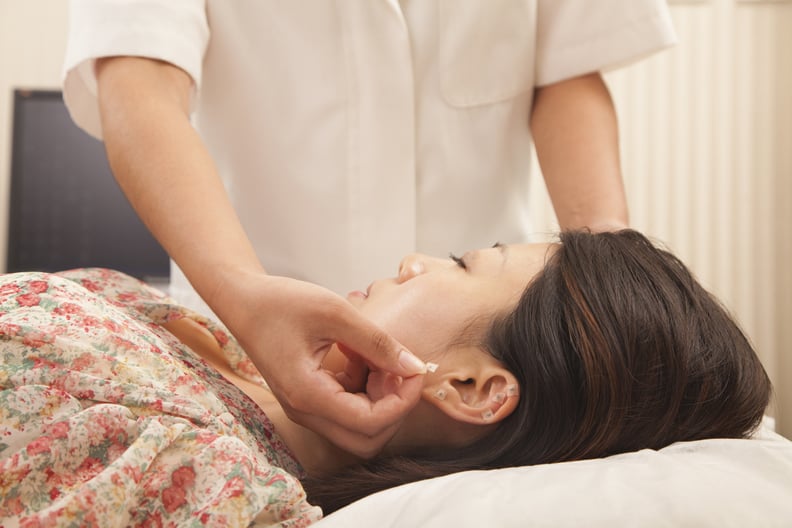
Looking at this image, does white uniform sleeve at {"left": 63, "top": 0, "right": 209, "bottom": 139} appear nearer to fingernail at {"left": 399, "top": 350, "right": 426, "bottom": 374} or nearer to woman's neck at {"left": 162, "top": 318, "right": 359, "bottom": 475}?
woman's neck at {"left": 162, "top": 318, "right": 359, "bottom": 475}

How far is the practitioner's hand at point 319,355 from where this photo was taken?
84 cm

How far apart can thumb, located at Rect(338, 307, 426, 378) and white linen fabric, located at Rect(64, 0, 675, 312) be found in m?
0.56

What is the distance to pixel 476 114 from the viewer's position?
1.45m

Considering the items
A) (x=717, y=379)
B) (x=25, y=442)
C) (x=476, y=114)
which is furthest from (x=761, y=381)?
(x=25, y=442)

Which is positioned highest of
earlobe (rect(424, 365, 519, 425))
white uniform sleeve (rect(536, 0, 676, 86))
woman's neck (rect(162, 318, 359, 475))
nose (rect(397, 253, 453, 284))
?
white uniform sleeve (rect(536, 0, 676, 86))

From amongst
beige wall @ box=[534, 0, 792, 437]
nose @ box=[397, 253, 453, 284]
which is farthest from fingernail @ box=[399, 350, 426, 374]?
beige wall @ box=[534, 0, 792, 437]

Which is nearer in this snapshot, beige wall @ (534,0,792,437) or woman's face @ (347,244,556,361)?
woman's face @ (347,244,556,361)

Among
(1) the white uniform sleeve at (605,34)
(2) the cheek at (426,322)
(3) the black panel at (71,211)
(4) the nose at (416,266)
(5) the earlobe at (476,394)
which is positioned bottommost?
(5) the earlobe at (476,394)

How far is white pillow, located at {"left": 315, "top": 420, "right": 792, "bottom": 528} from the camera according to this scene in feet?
2.11

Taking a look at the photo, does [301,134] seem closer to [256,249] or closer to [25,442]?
[256,249]

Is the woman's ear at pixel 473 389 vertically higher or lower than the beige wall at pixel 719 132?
lower

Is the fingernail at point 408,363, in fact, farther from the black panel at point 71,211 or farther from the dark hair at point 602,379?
the black panel at point 71,211

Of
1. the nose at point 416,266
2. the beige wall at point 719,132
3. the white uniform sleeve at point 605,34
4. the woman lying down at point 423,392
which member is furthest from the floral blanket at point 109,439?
the beige wall at point 719,132

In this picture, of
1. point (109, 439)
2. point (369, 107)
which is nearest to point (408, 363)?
point (109, 439)
